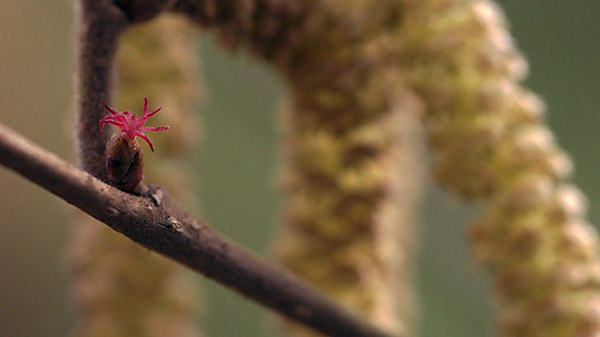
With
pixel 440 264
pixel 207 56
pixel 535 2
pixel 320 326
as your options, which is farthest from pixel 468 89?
pixel 440 264

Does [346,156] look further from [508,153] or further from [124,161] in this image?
[124,161]

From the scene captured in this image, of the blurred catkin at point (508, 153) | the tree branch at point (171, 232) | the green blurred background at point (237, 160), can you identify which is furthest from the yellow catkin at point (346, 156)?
the green blurred background at point (237, 160)

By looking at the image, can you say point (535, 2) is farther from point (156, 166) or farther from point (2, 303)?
point (2, 303)

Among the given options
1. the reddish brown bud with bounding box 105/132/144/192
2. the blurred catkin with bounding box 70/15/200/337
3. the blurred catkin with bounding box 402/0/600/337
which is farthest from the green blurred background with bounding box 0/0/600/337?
the reddish brown bud with bounding box 105/132/144/192

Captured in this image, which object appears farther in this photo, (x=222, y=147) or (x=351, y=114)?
(x=222, y=147)

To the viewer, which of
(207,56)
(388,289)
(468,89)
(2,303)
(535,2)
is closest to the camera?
(468,89)

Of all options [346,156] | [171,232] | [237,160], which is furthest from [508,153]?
[237,160]
